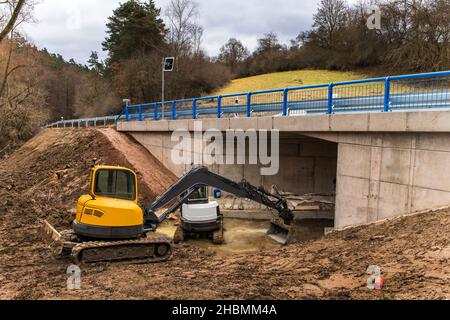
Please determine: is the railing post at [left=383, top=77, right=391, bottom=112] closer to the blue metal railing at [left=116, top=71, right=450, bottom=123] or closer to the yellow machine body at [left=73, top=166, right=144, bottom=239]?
the blue metal railing at [left=116, top=71, right=450, bottom=123]

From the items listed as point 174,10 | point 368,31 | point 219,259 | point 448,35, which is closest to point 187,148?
point 219,259

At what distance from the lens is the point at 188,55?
42.9 metres

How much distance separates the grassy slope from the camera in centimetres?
4084

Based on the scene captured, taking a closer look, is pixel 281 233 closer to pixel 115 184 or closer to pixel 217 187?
pixel 217 187

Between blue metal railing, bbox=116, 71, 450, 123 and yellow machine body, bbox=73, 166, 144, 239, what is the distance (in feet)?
20.5

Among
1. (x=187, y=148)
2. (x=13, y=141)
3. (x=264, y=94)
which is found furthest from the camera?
(x=13, y=141)

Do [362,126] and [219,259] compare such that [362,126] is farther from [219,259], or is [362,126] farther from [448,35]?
[448,35]

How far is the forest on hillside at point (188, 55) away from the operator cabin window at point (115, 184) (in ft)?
44.5

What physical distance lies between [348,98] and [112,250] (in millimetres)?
7595

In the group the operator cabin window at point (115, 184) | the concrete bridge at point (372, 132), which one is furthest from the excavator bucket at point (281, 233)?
the operator cabin window at point (115, 184)

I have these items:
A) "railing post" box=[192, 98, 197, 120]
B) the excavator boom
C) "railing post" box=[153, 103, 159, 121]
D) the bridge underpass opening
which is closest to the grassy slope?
"railing post" box=[153, 103, 159, 121]

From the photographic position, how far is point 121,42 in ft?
146

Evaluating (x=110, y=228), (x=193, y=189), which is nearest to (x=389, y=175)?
(x=193, y=189)
